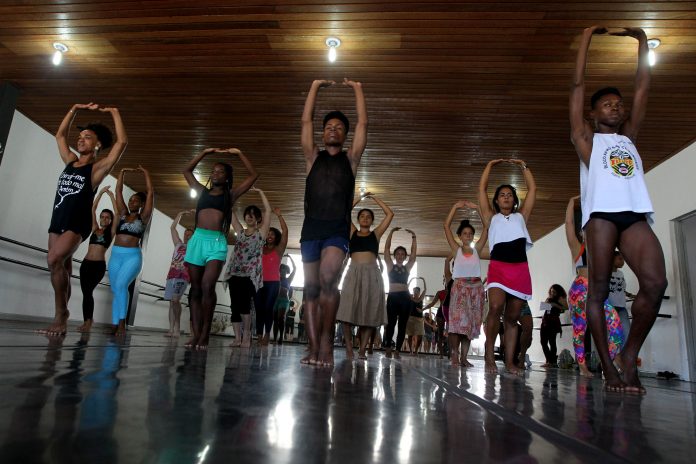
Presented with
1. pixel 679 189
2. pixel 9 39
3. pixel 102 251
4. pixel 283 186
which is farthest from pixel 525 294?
pixel 283 186

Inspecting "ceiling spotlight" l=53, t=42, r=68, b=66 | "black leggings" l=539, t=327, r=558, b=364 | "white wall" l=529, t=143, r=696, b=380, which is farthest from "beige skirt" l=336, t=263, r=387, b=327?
"black leggings" l=539, t=327, r=558, b=364

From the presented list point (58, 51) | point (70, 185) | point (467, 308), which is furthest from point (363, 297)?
point (58, 51)

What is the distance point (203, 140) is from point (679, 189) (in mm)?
7952

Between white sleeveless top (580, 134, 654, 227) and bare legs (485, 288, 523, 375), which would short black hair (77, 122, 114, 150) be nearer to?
bare legs (485, 288, 523, 375)

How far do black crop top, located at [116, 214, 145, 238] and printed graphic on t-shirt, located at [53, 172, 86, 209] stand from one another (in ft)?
6.17

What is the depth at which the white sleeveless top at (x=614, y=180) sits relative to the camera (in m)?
2.23

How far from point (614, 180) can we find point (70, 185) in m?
3.63

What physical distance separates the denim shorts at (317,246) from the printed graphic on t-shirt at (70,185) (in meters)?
2.00

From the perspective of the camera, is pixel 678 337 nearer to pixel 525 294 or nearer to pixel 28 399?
pixel 525 294

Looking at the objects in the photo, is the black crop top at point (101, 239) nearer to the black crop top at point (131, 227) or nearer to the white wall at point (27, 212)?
the black crop top at point (131, 227)

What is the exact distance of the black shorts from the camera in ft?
7.35

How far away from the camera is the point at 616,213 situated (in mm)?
2254

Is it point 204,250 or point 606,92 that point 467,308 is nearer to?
point 204,250

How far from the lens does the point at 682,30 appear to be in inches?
187
